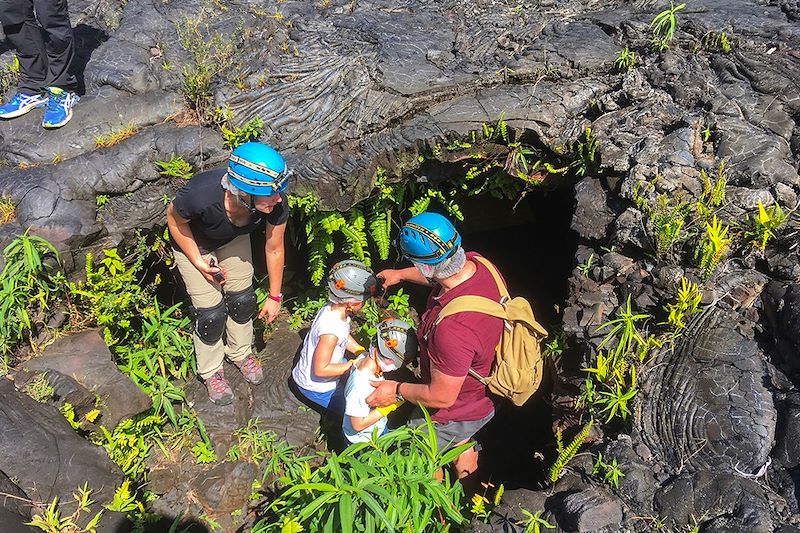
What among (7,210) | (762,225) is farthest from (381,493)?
(7,210)

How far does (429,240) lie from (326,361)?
4.92 ft

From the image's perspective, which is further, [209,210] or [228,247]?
[228,247]

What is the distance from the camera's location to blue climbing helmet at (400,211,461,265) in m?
3.50

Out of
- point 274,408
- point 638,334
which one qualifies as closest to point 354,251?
point 274,408

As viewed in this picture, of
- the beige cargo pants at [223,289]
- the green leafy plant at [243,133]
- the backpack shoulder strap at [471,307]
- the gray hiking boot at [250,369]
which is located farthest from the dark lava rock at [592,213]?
the gray hiking boot at [250,369]

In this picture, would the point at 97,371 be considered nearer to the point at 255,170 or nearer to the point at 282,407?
the point at 282,407

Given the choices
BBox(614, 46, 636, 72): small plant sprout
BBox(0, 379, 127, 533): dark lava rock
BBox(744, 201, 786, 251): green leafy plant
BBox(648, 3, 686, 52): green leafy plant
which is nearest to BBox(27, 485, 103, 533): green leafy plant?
BBox(0, 379, 127, 533): dark lava rock

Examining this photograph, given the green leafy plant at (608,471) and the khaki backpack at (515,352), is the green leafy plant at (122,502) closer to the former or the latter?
the khaki backpack at (515,352)

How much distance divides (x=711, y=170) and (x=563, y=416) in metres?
2.30

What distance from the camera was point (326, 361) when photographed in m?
4.44

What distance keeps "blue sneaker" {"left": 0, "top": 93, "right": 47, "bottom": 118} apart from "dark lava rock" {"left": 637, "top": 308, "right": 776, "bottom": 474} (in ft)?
19.3

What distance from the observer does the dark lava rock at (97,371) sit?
4.55 metres

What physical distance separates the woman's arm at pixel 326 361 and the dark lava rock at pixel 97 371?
1.55 m

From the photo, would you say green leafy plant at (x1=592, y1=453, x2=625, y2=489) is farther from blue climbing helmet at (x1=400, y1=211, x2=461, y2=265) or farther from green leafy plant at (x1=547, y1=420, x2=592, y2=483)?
blue climbing helmet at (x1=400, y1=211, x2=461, y2=265)
